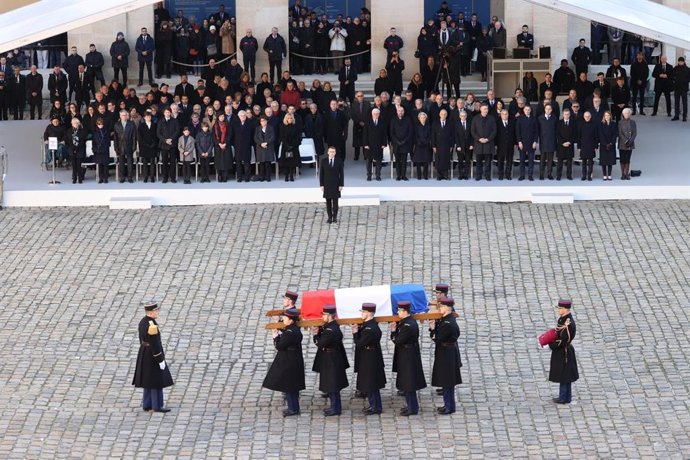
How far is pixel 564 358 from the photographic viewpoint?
18016 mm

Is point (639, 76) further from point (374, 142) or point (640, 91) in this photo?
point (374, 142)

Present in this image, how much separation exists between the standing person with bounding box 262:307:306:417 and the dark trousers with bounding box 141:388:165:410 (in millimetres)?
1133

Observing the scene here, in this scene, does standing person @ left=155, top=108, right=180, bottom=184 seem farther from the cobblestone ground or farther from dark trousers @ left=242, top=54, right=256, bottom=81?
dark trousers @ left=242, top=54, right=256, bottom=81

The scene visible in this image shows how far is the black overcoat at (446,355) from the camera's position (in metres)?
17.8

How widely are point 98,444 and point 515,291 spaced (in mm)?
7061

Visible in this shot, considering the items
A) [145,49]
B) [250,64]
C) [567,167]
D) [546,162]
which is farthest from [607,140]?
[145,49]

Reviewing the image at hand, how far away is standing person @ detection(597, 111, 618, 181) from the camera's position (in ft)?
90.2

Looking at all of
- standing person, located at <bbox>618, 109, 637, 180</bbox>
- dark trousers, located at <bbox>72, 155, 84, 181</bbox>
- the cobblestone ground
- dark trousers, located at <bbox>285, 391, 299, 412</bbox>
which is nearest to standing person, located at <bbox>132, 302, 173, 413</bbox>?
the cobblestone ground

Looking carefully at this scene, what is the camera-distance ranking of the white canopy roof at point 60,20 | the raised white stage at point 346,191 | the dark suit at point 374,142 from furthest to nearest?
the dark suit at point 374,142 < the white canopy roof at point 60,20 < the raised white stage at point 346,191

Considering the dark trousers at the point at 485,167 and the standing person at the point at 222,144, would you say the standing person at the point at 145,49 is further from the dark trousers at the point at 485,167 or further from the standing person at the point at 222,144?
the dark trousers at the point at 485,167

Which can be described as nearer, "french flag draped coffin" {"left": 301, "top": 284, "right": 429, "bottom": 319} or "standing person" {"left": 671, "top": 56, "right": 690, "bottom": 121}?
"french flag draped coffin" {"left": 301, "top": 284, "right": 429, "bottom": 319}

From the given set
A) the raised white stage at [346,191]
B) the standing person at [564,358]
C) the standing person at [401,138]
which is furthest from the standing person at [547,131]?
the standing person at [564,358]

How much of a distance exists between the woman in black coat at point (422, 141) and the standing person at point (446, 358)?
32.8ft

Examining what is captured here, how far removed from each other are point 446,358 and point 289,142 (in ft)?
34.3
